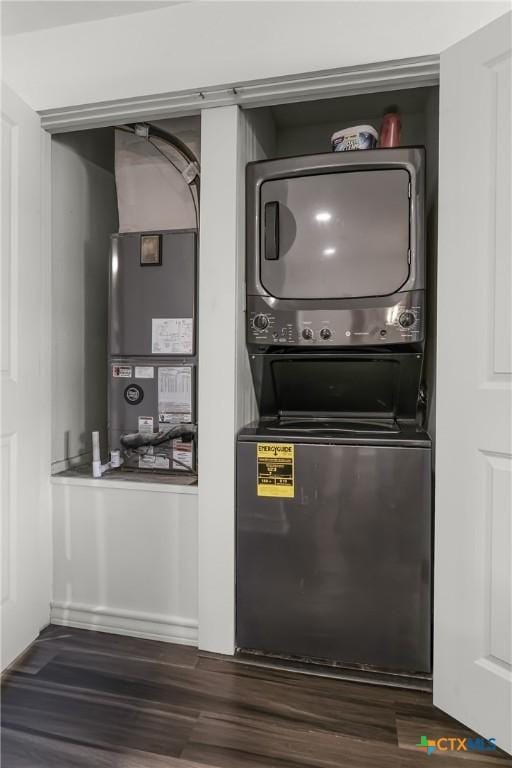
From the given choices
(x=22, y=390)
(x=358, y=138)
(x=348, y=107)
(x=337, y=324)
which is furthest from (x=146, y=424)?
(x=348, y=107)

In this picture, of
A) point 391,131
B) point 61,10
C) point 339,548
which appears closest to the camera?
point 339,548

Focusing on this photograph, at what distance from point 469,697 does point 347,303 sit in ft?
4.38

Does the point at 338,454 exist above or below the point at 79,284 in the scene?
below

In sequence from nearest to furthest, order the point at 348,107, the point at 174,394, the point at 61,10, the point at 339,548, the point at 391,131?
the point at 339,548 → the point at 61,10 → the point at 391,131 → the point at 174,394 → the point at 348,107

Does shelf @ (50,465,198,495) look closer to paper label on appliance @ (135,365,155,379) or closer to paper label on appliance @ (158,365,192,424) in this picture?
paper label on appliance @ (158,365,192,424)

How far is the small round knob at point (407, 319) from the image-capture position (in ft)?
5.67

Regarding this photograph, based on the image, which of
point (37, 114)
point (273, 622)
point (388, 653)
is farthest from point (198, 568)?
point (37, 114)

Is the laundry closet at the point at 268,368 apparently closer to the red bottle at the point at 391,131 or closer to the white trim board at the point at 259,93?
the white trim board at the point at 259,93

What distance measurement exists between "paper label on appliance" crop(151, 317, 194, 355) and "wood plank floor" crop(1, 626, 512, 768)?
3.92 feet

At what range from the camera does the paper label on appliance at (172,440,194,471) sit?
206 centimetres

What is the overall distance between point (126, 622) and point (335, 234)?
5.76ft

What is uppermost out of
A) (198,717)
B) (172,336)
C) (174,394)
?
(172,336)

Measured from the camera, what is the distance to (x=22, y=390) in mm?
1868

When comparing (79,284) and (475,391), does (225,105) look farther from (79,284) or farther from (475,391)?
(475,391)
